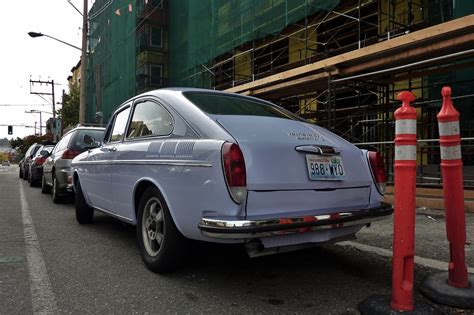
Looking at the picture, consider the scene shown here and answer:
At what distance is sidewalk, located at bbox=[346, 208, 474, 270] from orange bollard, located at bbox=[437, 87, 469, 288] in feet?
3.02

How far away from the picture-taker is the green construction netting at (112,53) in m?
23.0

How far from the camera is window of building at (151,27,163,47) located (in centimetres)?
2471

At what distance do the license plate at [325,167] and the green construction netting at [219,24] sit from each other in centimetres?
897

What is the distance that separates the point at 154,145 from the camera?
4094mm

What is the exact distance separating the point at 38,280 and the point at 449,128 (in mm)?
3607

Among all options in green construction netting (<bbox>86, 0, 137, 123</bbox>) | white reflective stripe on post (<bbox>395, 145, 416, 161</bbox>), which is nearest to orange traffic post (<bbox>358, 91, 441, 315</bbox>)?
white reflective stripe on post (<bbox>395, 145, 416, 161</bbox>)

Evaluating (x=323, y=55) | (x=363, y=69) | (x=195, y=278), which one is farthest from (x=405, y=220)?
(x=323, y=55)

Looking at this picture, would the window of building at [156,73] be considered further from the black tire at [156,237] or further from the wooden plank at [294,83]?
the black tire at [156,237]

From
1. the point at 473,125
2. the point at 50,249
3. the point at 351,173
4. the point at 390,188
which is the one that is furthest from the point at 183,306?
the point at 473,125

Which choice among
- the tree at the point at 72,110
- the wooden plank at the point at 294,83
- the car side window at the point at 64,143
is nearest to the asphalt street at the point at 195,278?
the car side window at the point at 64,143

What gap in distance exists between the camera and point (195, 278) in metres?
3.90

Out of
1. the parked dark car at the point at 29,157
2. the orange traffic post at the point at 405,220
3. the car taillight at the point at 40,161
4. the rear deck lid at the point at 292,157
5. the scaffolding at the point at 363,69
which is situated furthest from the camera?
the parked dark car at the point at 29,157

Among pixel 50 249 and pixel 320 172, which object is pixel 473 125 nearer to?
pixel 320 172

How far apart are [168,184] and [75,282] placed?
1192 mm
